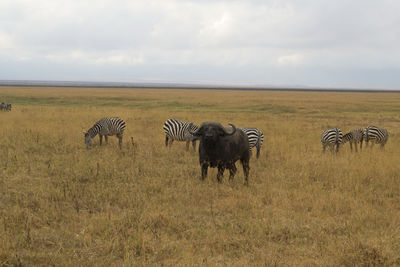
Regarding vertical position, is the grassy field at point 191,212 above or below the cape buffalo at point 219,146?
below

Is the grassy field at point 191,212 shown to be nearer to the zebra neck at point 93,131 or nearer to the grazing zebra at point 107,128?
the zebra neck at point 93,131

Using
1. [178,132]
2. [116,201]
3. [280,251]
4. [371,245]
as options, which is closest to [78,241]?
[116,201]

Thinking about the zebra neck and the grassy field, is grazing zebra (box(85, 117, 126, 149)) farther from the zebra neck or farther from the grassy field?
the grassy field

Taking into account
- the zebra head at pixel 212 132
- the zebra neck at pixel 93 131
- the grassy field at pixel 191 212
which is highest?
the zebra head at pixel 212 132

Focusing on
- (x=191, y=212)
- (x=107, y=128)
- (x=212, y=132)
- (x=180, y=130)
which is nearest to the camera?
(x=191, y=212)

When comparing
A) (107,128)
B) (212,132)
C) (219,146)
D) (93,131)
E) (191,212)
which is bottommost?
(191,212)

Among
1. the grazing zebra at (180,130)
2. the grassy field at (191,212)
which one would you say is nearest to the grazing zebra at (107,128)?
the grassy field at (191,212)

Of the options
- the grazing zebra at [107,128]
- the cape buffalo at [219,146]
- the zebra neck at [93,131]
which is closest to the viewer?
the cape buffalo at [219,146]

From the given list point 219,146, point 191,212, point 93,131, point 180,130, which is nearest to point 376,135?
point 180,130

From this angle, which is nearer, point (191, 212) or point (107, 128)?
point (191, 212)

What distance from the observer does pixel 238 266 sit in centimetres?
479

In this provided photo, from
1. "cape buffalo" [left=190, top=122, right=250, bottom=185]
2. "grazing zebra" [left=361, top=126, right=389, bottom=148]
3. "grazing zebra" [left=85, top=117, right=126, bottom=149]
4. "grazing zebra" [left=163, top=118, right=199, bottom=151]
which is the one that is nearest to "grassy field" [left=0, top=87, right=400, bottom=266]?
"cape buffalo" [left=190, top=122, right=250, bottom=185]

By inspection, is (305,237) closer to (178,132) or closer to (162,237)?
(162,237)

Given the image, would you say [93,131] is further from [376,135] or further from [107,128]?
[376,135]
